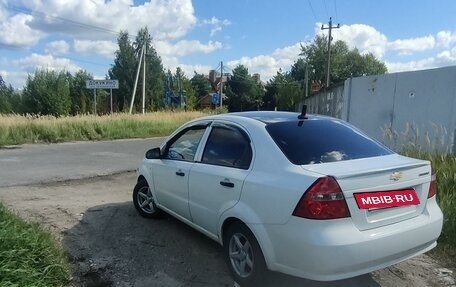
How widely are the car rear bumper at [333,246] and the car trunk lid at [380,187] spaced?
0.09m

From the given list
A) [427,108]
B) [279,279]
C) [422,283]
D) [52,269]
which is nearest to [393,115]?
[427,108]

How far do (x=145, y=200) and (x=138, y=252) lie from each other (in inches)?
51.4

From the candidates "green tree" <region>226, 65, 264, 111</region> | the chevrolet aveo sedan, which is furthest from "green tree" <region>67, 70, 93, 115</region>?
the chevrolet aveo sedan

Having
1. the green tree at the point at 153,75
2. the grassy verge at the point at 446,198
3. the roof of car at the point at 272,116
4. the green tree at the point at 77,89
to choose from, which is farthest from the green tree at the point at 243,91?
the roof of car at the point at 272,116

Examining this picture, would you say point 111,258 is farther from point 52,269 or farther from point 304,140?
point 304,140

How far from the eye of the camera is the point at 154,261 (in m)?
4.30

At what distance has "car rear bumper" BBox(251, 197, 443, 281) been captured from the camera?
3.03 m

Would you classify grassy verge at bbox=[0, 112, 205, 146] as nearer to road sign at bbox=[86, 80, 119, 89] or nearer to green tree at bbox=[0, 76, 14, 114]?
road sign at bbox=[86, 80, 119, 89]

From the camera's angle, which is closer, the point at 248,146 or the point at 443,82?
the point at 248,146

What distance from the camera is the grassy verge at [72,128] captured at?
18.2 metres

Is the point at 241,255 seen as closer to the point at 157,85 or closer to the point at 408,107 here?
the point at 408,107

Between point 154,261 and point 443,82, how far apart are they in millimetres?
7791

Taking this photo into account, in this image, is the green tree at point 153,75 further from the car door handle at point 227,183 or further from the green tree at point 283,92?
the car door handle at point 227,183

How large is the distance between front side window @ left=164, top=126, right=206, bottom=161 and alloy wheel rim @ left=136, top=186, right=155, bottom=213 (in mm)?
810
